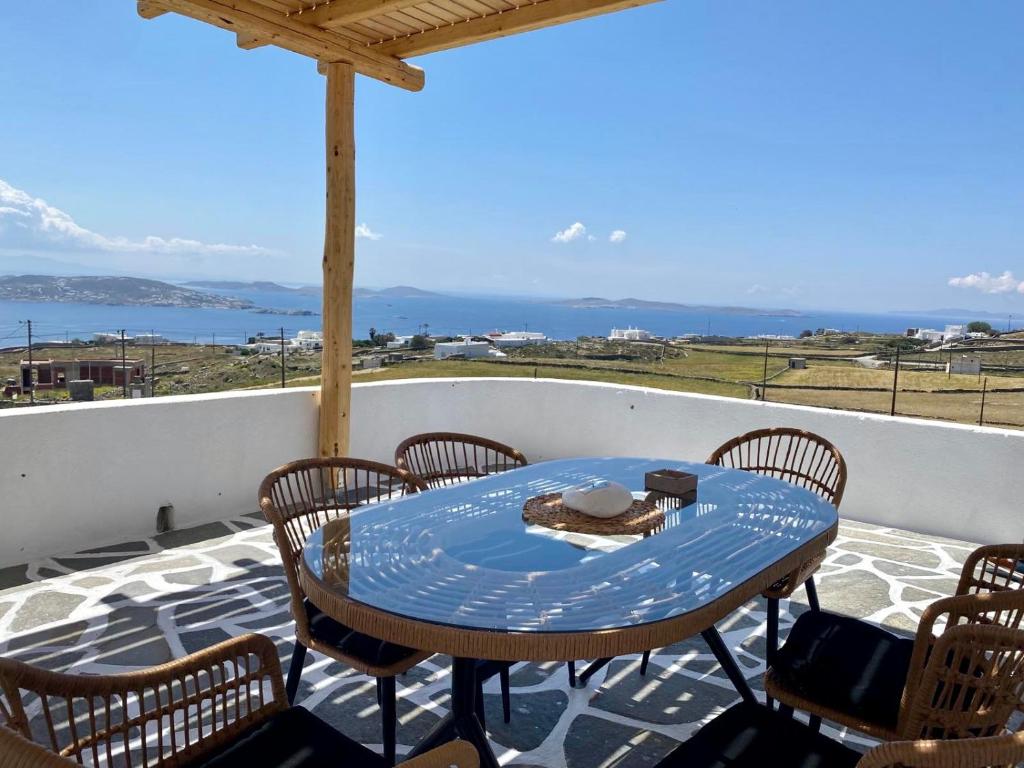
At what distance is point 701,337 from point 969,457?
13.4ft

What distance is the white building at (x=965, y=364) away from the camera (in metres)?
5.29

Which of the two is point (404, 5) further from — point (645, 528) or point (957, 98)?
point (957, 98)

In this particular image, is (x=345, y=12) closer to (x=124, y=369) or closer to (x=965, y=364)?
(x=124, y=369)

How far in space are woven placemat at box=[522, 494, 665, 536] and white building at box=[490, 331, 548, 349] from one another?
507 centimetres

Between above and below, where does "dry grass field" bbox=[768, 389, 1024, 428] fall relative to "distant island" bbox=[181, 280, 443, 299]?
below

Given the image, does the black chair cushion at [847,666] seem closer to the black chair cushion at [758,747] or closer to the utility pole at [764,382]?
the black chair cushion at [758,747]

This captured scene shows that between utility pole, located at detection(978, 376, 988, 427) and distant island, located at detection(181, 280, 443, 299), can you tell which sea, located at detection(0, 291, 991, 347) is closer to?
distant island, located at detection(181, 280, 443, 299)

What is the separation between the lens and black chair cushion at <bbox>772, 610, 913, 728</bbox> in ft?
4.86

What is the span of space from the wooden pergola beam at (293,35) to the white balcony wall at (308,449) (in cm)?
187

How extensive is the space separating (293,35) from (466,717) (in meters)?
3.30

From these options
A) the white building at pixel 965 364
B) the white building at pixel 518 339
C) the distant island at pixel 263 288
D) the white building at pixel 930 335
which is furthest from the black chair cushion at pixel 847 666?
the distant island at pixel 263 288

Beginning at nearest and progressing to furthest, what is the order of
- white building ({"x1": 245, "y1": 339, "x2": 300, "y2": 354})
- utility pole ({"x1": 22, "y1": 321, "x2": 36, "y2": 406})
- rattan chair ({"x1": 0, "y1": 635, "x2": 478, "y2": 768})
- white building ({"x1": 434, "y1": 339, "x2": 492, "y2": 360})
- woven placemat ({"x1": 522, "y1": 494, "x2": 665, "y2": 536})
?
1. rattan chair ({"x1": 0, "y1": 635, "x2": 478, "y2": 768})
2. woven placemat ({"x1": 522, "y1": 494, "x2": 665, "y2": 536})
3. utility pole ({"x1": 22, "y1": 321, "x2": 36, "y2": 406})
4. white building ({"x1": 245, "y1": 339, "x2": 300, "y2": 354})
5. white building ({"x1": 434, "y1": 339, "x2": 492, "y2": 360})

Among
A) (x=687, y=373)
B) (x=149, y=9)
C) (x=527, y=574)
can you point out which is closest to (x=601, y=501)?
(x=527, y=574)

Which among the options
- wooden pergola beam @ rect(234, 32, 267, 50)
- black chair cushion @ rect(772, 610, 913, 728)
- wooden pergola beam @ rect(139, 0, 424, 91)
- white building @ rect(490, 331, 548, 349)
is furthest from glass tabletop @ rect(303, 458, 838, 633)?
white building @ rect(490, 331, 548, 349)
